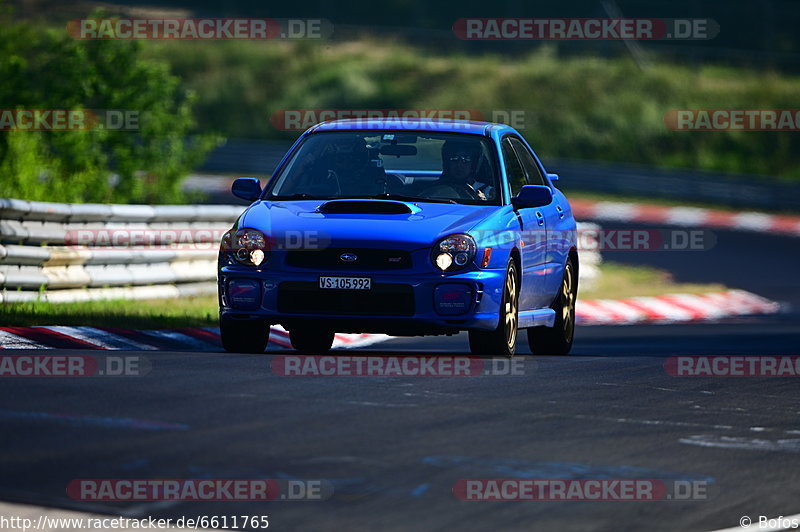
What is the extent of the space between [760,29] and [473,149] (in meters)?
43.6

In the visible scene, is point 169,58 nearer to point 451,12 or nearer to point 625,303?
point 451,12

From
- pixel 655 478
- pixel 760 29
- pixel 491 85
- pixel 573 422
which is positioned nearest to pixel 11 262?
pixel 573 422

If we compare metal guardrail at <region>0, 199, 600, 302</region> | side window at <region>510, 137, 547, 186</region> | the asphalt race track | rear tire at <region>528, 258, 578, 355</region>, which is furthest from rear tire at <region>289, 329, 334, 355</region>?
metal guardrail at <region>0, 199, 600, 302</region>

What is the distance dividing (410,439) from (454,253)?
3.07 m

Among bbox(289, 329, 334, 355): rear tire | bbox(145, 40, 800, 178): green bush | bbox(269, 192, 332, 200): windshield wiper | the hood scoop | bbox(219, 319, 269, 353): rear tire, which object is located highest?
bbox(145, 40, 800, 178): green bush

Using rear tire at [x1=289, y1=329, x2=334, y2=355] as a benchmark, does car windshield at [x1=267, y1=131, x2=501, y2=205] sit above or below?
above

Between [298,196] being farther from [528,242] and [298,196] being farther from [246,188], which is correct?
[528,242]

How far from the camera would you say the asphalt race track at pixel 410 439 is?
5.96 m

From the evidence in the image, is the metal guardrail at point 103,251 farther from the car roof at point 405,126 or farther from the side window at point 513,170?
the side window at point 513,170

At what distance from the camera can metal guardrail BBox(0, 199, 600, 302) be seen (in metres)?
14.4

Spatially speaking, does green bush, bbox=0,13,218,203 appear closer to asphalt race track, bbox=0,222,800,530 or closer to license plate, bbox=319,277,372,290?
license plate, bbox=319,277,372,290

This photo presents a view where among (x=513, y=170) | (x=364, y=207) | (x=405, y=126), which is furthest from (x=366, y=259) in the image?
(x=513, y=170)

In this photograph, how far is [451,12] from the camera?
58062mm

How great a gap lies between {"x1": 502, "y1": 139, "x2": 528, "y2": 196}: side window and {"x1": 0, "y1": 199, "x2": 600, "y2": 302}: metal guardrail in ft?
16.1
